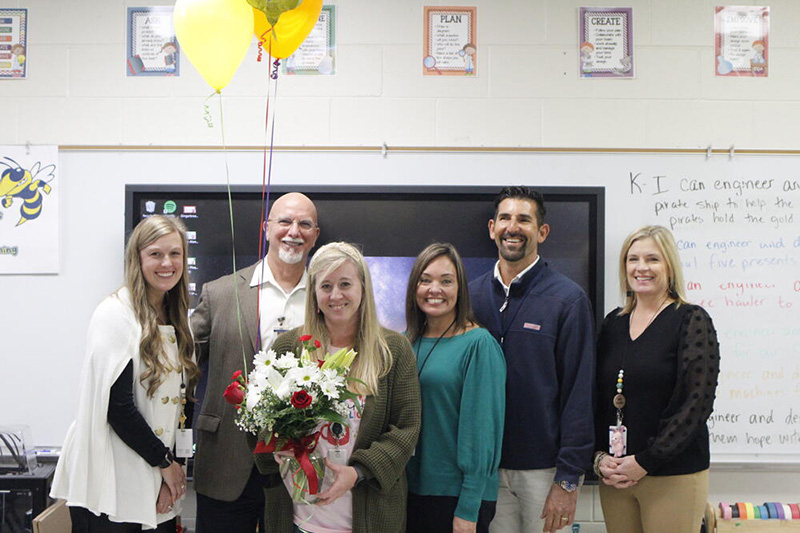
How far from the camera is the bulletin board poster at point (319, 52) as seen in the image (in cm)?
284

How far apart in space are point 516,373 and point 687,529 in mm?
772

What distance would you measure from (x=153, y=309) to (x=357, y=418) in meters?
0.79

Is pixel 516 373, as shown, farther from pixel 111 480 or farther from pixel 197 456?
pixel 111 480

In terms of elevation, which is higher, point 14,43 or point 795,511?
point 14,43

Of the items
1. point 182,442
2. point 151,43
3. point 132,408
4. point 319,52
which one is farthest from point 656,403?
point 151,43

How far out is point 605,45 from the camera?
2.84m

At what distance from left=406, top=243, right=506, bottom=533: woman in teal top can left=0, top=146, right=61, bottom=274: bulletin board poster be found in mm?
1780

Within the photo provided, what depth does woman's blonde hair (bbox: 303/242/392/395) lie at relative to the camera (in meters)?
1.92

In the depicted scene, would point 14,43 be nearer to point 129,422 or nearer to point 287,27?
point 287,27

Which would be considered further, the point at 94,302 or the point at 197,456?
the point at 94,302

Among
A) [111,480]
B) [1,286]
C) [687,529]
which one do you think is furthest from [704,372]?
[1,286]

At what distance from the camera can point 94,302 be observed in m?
2.84

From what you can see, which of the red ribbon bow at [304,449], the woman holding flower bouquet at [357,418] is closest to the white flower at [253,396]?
the red ribbon bow at [304,449]

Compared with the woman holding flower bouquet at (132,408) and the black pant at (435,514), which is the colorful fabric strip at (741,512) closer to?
the black pant at (435,514)
